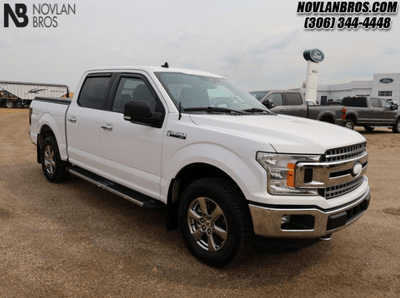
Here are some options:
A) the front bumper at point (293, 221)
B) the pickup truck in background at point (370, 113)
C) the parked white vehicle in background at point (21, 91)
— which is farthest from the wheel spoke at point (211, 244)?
the parked white vehicle in background at point (21, 91)

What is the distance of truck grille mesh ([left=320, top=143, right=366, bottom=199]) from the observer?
2795 mm

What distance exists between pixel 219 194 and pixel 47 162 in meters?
4.32

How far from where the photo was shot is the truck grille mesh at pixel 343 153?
2.78 metres

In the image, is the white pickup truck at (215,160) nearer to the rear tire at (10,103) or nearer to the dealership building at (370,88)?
the rear tire at (10,103)

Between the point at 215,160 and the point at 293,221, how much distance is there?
84cm

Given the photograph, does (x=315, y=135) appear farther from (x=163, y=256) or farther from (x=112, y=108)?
(x=112, y=108)

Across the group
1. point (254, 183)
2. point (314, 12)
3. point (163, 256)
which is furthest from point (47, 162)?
point (314, 12)

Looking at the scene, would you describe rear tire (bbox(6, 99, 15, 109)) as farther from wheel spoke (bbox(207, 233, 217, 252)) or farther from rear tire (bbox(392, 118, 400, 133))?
wheel spoke (bbox(207, 233, 217, 252))

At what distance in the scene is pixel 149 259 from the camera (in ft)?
10.9

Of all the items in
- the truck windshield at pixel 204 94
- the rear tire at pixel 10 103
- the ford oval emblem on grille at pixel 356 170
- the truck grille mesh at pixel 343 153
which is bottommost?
the rear tire at pixel 10 103

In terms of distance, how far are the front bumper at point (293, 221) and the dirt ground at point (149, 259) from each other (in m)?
0.16

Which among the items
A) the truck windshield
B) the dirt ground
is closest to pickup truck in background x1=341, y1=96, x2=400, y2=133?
the dirt ground

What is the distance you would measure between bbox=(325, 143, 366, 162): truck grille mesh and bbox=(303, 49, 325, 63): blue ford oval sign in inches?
1786

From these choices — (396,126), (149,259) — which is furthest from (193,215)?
(396,126)
